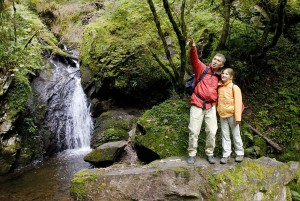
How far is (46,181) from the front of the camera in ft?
27.2

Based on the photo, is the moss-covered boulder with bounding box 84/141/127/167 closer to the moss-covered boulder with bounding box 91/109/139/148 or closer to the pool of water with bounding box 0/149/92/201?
the pool of water with bounding box 0/149/92/201

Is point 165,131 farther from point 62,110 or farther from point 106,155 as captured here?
point 62,110

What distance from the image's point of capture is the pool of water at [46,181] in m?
7.29

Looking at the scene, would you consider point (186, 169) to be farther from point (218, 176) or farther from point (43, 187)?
point (43, 187)

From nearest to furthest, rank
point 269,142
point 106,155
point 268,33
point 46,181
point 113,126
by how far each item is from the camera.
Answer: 1. point 269,142
2. point 268,33
3. point 46,181
4. point 106,155
5. point 113,126

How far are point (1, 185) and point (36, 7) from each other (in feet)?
47.9

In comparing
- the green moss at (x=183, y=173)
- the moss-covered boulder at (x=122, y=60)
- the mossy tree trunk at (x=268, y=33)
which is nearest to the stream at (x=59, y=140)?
the moss-covered boulder at (x=122, y=60)

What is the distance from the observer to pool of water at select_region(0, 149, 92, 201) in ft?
23.9

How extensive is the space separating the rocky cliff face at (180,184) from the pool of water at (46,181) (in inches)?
119

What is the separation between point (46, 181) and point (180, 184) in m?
5.48

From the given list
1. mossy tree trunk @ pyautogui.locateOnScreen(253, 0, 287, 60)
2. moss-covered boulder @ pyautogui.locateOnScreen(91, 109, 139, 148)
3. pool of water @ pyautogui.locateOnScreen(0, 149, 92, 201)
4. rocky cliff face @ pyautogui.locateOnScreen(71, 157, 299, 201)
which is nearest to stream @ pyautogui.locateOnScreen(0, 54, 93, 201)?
pool of water @ pyautogui.locateOnScreen(0, 149, 92, 201)

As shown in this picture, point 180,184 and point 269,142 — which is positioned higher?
point 180,184

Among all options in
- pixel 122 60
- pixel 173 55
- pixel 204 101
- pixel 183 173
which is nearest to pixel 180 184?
pixel 183 173

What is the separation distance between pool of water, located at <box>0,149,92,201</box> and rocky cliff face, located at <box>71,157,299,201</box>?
3.01 meters
